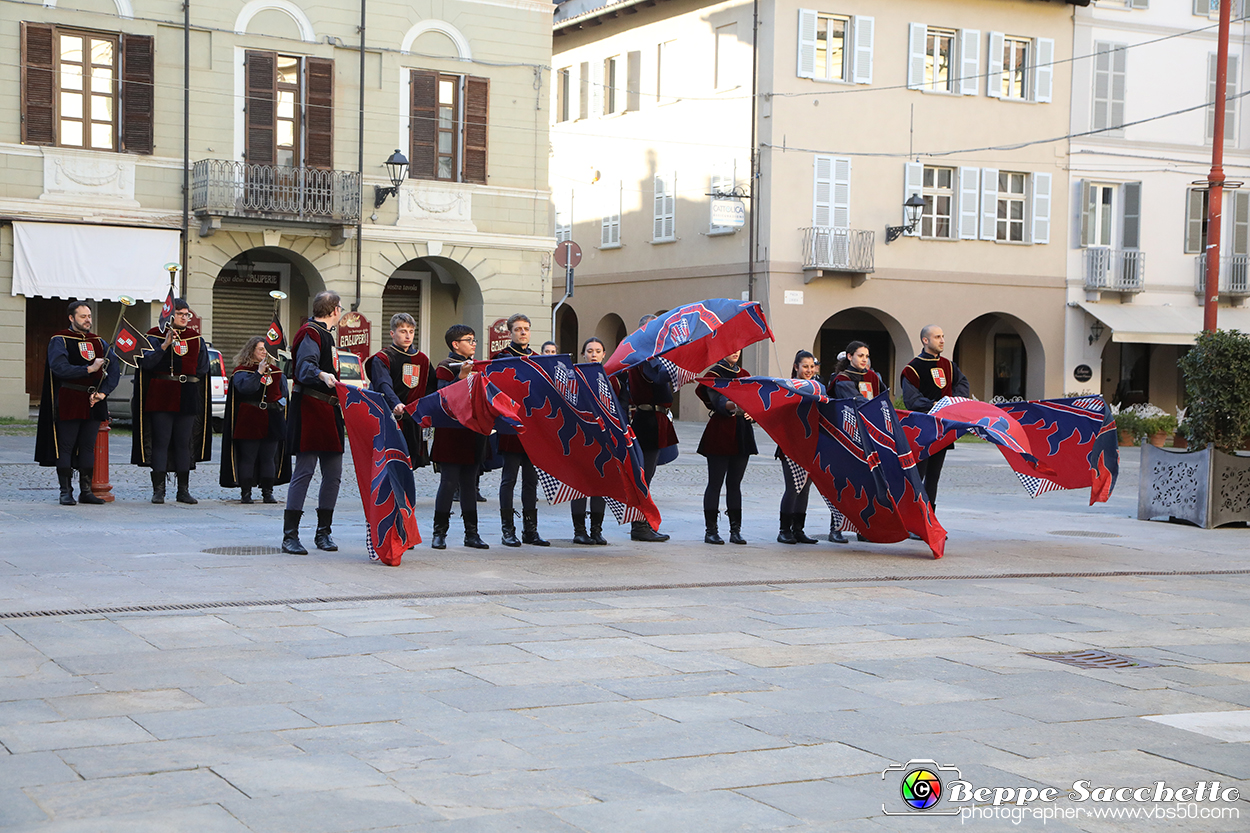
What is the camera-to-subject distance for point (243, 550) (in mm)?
10578

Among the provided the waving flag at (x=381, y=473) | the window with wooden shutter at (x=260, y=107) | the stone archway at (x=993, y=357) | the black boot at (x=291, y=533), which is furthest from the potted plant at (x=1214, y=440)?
the stone archway at (x=993, y=357)

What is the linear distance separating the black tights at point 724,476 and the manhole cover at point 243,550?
352 centimetres

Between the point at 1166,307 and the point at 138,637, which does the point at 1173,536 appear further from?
the point at 1166,307

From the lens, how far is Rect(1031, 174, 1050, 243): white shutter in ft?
112

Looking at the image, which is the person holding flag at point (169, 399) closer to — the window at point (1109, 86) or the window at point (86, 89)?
the window at point (86, 89)

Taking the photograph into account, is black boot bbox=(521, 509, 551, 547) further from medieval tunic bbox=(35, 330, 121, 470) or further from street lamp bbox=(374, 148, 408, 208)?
street lamp bbox=(374, 148, 408, 208)

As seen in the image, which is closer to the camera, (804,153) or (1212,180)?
(1212,180)

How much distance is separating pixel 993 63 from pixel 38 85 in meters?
20.7

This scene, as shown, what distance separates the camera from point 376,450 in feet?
33.7

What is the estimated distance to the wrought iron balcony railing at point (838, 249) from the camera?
32.5 m

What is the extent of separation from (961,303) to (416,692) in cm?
2941

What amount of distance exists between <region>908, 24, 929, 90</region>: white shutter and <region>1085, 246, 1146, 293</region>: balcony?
598 cm

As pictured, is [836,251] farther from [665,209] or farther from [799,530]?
[799,530]

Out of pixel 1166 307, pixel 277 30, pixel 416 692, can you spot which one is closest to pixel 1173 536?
pixel 416 692
